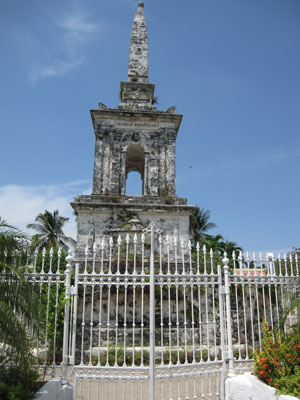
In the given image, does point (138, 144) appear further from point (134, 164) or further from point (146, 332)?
point (146, 332)

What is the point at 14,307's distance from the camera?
513cm

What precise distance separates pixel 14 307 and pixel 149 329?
3.67 meters

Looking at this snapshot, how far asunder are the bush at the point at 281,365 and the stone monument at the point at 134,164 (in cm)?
598

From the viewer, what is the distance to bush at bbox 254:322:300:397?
5402mm

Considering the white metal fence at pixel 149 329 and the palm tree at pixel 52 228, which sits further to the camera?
the palm tree at pixel 52 228

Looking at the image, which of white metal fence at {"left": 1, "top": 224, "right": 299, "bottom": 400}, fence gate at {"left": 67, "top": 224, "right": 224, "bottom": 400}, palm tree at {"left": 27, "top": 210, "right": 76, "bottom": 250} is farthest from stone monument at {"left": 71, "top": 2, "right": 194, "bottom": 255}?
palm tree at {"left": 27, "top": 210, "right": 76, "bottom": 250}

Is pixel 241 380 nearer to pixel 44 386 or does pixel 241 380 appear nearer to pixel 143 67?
pixel 44 386

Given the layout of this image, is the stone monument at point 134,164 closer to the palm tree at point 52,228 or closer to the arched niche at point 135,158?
the arched niche at point 135,158

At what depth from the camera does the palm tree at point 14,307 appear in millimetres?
4590

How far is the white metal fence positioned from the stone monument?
1300mm

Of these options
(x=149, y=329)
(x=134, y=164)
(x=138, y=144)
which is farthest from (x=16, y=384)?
(x=134, y=164)

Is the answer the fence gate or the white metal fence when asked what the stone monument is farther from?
the white metal fence

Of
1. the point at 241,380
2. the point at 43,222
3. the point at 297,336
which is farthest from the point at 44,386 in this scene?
the point at 43,222

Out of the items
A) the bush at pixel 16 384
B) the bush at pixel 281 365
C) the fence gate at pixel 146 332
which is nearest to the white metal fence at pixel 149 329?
the fence gate at pixel 146 332
